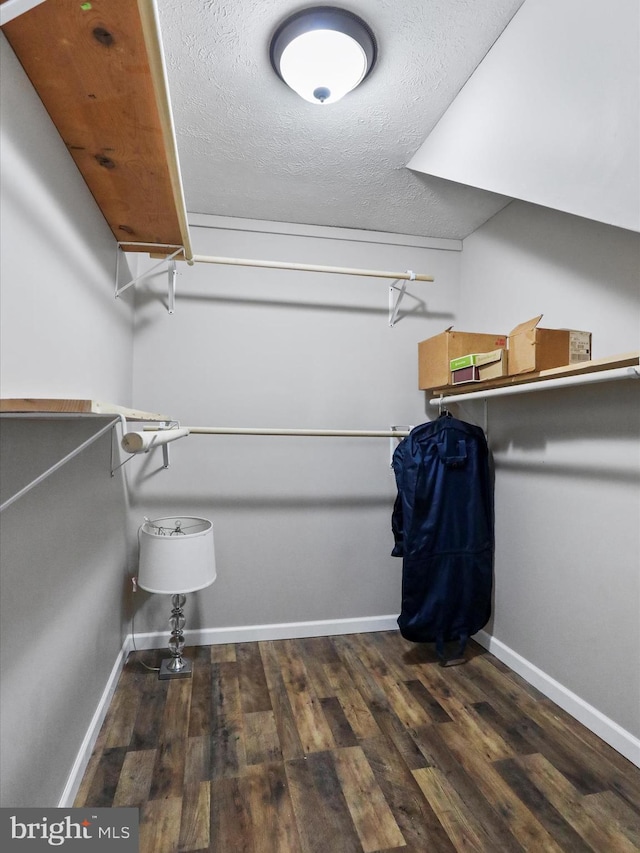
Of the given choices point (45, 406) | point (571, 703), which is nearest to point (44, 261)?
point (45, 406)

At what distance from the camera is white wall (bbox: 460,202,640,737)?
1743 millimetres

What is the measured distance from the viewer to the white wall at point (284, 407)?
8.28 feet

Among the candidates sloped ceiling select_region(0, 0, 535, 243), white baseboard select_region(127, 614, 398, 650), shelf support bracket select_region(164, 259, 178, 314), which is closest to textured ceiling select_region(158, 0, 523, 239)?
sloped ceiling select_region(0, 0, 535, 243)

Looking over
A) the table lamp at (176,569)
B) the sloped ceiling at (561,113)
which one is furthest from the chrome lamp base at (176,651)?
the sloped ceiling at (561,113)

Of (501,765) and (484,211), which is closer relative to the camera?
(501,765)

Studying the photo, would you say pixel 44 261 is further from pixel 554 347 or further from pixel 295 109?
pixel 554 347

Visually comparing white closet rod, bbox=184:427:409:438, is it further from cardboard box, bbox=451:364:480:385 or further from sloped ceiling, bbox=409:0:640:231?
sloped ceiling, bbox=409:0:640:231

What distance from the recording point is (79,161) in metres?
1.42

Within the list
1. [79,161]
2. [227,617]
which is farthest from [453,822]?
[79,161]

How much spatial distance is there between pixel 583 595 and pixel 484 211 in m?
1.93

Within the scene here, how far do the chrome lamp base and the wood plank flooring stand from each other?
0.21 feet

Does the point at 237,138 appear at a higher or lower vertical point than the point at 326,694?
higher

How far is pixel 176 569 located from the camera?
211cm

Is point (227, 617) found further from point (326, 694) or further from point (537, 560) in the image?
point (537, 560)
